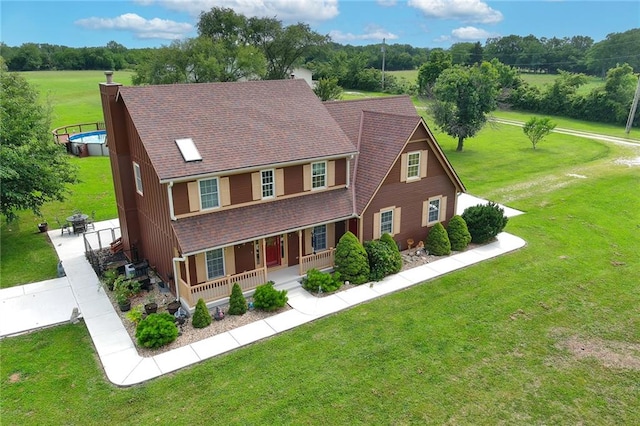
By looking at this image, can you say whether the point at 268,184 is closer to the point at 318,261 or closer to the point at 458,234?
the point at 318,261

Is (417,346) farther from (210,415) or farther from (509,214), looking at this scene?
(509,214)

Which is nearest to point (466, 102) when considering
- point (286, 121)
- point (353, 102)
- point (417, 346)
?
point (353, 102)

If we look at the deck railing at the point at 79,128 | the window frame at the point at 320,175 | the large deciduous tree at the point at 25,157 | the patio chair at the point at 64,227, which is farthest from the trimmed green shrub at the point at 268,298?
the deck railing at the point at 79,128

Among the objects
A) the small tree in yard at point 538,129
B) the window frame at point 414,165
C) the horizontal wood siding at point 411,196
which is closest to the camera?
the horizontal wood siding at point 411,196

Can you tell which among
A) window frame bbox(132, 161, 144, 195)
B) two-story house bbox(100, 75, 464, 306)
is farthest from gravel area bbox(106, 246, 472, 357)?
window frame bbox(132, 161, 144, 195)

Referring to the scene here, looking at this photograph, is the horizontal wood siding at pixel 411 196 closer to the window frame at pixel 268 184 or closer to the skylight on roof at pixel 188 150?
the window frame at pixel 268 184

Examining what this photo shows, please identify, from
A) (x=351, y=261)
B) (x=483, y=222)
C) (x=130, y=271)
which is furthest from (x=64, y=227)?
(x=483, y=222)
